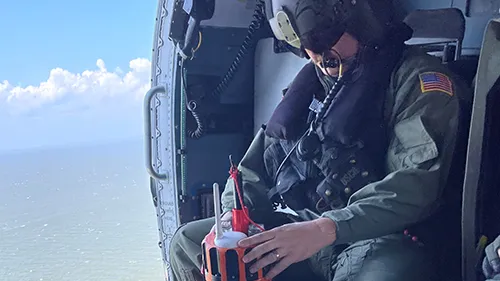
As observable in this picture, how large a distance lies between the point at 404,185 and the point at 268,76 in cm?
166

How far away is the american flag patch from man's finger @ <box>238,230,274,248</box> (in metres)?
0.56

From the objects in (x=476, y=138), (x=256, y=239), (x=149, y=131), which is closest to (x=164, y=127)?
(x=149, y=131)

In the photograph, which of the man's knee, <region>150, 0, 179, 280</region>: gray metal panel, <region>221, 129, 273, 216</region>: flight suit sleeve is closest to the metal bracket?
<region>150, 0, 179, 280</region>: gray metal panel

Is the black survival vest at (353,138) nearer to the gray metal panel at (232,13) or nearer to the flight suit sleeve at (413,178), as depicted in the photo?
the flight suit sleeve at (413,178)

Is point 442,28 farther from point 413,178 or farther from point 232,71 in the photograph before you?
point 232,71

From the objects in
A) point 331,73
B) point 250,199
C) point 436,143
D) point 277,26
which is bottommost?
point 250,199

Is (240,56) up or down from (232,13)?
down

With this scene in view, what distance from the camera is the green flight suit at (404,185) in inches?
51.4

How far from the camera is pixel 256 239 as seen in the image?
123 centimetres

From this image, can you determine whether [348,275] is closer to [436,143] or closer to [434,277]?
[434,277]

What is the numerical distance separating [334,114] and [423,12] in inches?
22.5

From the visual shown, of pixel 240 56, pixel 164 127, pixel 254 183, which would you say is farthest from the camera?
pixel 240 56

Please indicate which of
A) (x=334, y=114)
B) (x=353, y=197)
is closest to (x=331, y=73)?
(x=334, y=114)

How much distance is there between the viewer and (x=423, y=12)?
1.77 m
